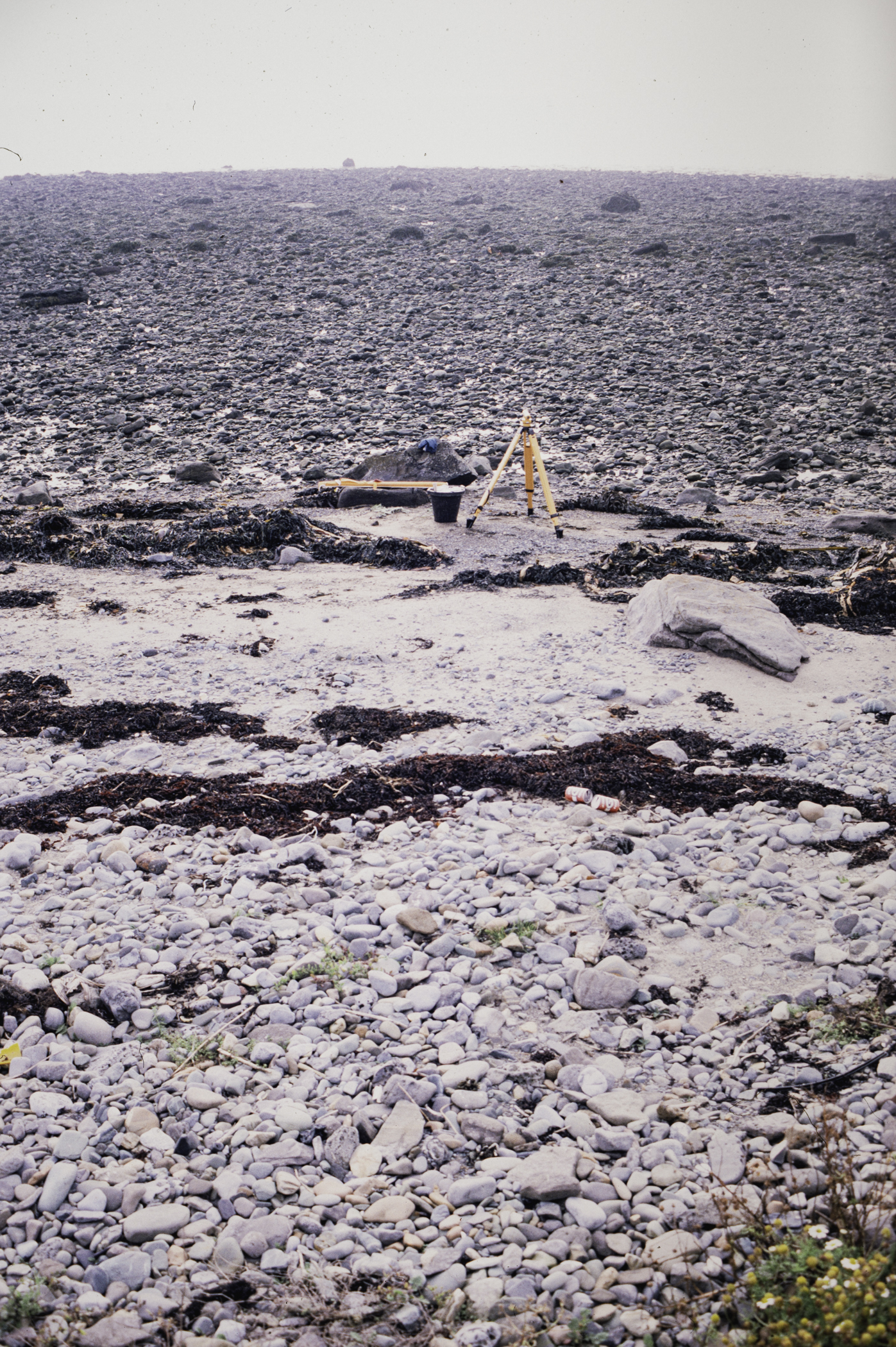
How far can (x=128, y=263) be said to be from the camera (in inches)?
1151

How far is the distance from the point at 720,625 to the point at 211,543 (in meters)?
6.62

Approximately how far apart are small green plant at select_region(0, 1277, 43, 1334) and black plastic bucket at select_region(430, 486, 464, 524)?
10.3 m

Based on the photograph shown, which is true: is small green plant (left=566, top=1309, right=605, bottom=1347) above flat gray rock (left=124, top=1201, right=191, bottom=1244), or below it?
above

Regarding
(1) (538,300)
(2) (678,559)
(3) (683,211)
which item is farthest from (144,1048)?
(3) (683,211)

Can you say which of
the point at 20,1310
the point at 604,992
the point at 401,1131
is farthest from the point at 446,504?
the point at 20,1310

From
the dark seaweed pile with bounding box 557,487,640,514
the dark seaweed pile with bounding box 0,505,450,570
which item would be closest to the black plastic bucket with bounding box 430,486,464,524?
the dark seaweed pile with bounding box 0,505,450,570

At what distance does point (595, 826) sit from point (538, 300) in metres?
22.8

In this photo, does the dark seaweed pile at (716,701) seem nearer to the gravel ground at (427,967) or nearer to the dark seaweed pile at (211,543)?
the gravel ground at (427,967)

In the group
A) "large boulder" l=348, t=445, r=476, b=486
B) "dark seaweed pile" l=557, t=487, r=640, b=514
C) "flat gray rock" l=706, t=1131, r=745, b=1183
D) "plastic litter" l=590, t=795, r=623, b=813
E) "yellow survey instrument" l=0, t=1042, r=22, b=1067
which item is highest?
"large boulder" l=348, t=445, r=476, b=486

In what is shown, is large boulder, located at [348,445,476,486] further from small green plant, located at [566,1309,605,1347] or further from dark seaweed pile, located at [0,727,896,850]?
small green plant, located at [566,1309,605,1347]

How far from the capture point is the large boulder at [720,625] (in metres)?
7.05

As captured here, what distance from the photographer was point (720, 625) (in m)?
7.28

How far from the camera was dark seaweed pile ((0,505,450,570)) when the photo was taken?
1085 centimetres

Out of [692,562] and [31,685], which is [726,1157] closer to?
[31,685]
